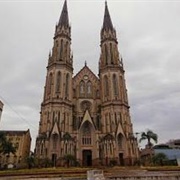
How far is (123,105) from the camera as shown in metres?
52.5

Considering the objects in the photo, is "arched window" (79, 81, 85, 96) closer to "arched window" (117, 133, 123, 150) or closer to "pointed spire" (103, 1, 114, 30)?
"arched window" (117, 133, 123, 150)

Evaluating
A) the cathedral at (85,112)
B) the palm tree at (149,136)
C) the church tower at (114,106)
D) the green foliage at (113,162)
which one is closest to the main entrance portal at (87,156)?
the cathedral at (85,112)

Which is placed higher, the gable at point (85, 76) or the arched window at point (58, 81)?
the gable at point (85, 76)

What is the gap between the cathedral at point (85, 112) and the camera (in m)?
46.8

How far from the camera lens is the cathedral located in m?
46.8

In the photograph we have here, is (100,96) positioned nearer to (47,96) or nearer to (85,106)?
(85,106)

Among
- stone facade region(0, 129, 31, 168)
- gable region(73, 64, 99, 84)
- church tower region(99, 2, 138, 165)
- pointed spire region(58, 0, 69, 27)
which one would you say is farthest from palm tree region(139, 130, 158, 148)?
pointed spire region(58, 0, 69, 27)

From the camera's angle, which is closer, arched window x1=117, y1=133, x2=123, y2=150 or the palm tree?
arched window x1=117, y1=133, x2=123, y2=150

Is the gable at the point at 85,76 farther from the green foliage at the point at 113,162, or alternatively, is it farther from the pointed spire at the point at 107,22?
the green foliage at the point at 113,162

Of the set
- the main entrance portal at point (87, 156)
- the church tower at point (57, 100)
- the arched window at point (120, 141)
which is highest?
the church tower at point (57, 100)

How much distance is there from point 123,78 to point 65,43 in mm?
18069

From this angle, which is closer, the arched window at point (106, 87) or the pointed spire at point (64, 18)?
the arched window at point (106, 87)

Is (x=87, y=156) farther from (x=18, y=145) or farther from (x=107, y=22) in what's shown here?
(x=107, y=22)

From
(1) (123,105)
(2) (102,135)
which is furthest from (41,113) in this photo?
(1) (123,105)
